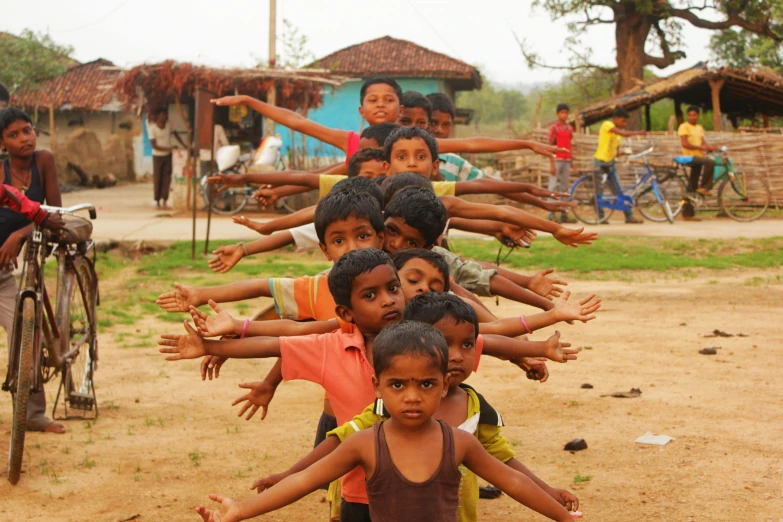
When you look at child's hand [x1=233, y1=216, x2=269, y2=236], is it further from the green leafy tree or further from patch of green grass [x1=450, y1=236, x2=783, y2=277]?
the green leafy tree

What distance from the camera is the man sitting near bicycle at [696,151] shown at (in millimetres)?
16453

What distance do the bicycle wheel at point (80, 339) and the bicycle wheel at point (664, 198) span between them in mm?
12055

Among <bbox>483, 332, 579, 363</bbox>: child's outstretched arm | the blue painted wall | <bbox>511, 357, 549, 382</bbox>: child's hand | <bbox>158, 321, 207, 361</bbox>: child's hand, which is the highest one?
the blue painted wall

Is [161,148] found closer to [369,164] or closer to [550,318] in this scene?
[369,164]

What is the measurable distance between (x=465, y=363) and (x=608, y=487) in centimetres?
167

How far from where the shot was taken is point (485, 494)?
437 cm

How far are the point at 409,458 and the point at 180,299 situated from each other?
43.8 inches

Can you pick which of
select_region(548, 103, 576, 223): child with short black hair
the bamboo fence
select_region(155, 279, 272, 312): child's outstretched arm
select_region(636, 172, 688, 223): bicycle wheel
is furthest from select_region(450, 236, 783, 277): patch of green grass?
select_region(155, 279, 272, 312): child's outstretched arm

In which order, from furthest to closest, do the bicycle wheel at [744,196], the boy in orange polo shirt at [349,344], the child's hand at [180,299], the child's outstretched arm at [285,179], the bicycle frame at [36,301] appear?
the bicycle wheel at [744,196], the child's outstretched arm at [285,179], the bicycle frame at [36,301], the child's hand at [180,299], the boy in orange polo shirt at [349,344]

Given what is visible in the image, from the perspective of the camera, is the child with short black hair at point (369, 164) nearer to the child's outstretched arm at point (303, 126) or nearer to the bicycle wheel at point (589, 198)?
the child's outstretched arm at point (303, 126)

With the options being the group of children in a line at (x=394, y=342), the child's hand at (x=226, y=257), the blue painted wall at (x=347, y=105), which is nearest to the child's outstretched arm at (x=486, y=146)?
the group of children in a line at (x=394, y=342)

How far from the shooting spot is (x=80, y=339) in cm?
563

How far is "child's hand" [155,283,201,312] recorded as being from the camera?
10.8 ft

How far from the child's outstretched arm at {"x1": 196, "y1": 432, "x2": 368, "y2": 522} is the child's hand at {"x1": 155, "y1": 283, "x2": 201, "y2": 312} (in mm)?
895
